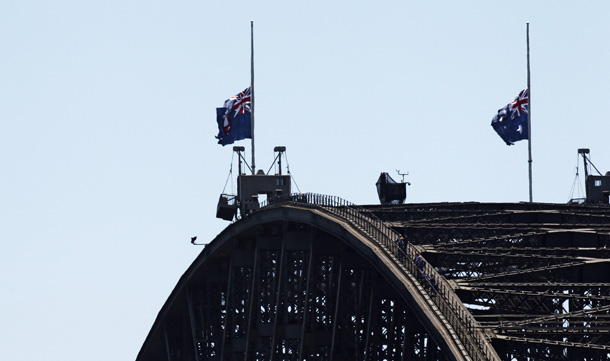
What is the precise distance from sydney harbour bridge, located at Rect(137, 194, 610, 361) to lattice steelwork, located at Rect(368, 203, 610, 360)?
74 millimetres

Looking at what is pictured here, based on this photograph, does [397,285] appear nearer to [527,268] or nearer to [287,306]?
[527,268]

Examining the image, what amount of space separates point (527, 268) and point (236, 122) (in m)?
35.0

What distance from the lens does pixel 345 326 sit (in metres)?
89.8

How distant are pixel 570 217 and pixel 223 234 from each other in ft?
70.7

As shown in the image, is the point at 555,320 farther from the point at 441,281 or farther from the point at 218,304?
the point at 218,304

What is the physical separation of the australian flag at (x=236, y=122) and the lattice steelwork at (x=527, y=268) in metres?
17.7

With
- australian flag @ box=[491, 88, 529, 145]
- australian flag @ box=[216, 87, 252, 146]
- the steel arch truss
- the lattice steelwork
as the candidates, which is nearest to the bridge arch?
the steel arch truss

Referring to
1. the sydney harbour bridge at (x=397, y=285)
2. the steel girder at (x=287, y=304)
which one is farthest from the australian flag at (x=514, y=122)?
the steel girder at (x=287, y=304)

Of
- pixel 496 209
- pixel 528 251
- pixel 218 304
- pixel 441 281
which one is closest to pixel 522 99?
pixel 496 209

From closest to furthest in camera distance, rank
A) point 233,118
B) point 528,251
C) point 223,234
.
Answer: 1. point 528,251
2. point 223,234
3. point 233,118

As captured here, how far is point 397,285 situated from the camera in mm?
69312

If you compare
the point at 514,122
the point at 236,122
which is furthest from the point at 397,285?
the point at 236,122

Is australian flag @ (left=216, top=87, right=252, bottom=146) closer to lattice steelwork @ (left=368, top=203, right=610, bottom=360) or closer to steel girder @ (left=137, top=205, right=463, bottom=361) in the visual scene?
steel girder @ (left=137, top=205, right=463, bottom=361)

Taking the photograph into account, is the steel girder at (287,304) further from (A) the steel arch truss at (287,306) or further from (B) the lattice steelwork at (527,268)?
(B) the lattice steelwork at (527,268)
